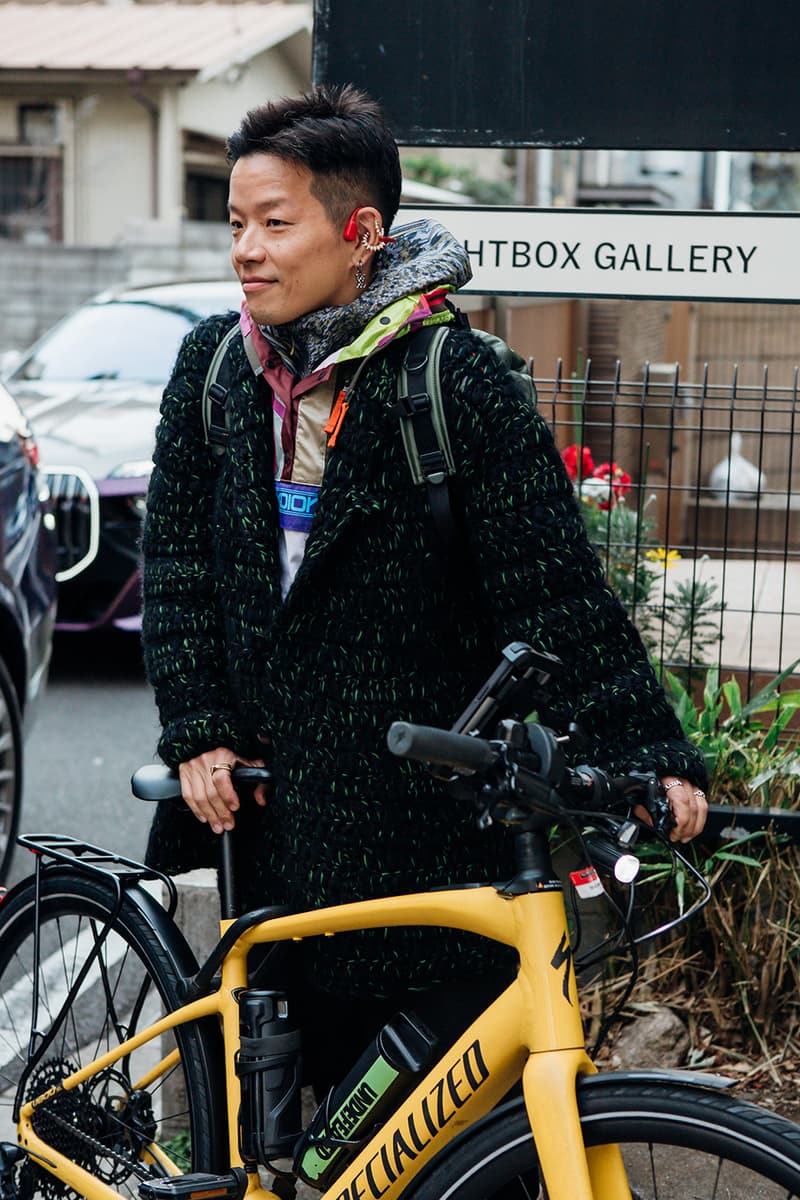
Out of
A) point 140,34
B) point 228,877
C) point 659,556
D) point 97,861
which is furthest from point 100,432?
point 140,34

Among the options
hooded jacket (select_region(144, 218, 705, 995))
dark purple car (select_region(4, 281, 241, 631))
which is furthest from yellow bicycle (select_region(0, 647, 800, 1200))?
dark purple car (select_region(4, 281, 241, 631))

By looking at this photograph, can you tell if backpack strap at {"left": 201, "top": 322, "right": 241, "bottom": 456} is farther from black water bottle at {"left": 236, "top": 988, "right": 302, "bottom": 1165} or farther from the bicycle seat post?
black water bottle at {"left": 236, "top": 988, "right": 302, "bottom": 1165}

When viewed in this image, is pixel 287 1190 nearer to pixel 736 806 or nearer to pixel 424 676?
pixel 424 676

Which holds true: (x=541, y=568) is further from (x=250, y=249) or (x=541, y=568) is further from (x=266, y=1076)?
(x=266, y=1076)

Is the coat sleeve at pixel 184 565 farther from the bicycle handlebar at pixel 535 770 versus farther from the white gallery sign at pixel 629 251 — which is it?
the white gallery sign at pixel 629 251

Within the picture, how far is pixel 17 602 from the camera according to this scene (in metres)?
4.93

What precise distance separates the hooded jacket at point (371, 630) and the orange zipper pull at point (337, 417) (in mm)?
11

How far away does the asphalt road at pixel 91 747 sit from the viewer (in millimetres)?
5973

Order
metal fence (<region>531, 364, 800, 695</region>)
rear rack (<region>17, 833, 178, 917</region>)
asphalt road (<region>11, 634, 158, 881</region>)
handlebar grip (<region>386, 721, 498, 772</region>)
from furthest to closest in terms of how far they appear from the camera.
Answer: asphalt road (<region>11, 634, 158, 881</region>) → metal fence (<region>531, 364, 800, 695</region>) → rear rack (<region>17, 833, 178, 917</region>) → handlebar grip (<region>386, 721, 498, 772</region>)

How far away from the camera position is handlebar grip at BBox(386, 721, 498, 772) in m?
1.90

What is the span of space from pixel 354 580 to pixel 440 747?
0.52 meters

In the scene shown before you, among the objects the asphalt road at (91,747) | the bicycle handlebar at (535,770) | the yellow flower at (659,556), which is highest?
the yellow flower at (659,556)

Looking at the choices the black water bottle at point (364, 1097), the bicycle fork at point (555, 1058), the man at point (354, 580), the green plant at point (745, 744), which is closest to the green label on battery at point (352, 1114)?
the black water bottle at point (364, 1097)

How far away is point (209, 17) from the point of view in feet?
78.1
